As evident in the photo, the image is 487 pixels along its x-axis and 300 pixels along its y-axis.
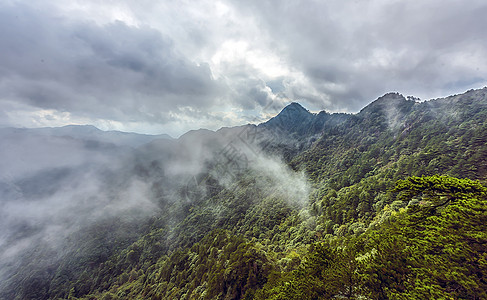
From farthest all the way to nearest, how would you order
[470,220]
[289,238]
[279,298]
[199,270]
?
[289,238] < [199,270] < [279,298] < [470,220]

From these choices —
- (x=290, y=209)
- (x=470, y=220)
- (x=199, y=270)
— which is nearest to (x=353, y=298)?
(x=470, y=220)

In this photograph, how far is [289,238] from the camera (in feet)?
352

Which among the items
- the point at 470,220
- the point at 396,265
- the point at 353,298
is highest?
the point at 470,220

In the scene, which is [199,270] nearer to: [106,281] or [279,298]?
[279,298]

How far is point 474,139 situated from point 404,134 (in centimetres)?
9013

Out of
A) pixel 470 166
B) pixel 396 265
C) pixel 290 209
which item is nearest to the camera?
pixel 396 265

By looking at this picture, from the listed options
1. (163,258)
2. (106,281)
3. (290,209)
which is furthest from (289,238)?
(106,281)

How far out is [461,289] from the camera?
13398 mm

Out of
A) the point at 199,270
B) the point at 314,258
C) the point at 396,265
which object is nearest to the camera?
the point at 396,265

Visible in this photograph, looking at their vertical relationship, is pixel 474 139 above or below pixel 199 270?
above

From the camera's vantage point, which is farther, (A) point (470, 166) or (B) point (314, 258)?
(A) point (470, 166)

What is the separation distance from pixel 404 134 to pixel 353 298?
208m

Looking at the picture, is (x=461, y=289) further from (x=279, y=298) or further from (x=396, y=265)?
(x=279, y=298)

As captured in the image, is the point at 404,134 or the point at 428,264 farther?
the point at 404,134
